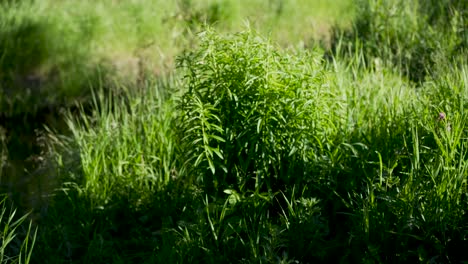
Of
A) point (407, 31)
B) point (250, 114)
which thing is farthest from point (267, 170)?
point (407, 31)

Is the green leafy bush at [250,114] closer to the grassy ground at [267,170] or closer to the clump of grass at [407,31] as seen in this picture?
the grassy ground at [267,170]

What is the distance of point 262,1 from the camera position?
10008 millimetres

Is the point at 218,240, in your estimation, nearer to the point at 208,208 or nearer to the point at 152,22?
the point at 208,208

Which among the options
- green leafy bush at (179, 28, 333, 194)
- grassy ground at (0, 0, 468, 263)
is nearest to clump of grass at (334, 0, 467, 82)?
grassy ground at (0, 0, 468, 263)

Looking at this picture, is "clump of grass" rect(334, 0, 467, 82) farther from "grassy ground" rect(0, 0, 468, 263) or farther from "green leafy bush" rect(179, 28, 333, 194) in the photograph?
"green leafy bush" rect(179, 28, 333, 194)

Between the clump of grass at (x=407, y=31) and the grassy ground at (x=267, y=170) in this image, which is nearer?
the grassy ground at (x=267, y=170)

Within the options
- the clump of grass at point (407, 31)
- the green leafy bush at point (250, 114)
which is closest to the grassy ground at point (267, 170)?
the green leafy bush at point (250, 114)

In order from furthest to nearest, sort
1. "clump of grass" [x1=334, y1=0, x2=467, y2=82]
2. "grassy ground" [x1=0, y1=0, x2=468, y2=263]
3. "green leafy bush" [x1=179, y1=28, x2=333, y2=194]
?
"clump of grass" [x1=334, y1=0, x2=467, y2=82], "green leafy bush" [x1=179, y1=28, x2=333, y2=194], "grassy ground" [x1=0, y1=0, x2=468, y2=263]

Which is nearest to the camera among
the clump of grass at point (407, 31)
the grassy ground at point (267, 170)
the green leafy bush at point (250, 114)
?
the grassy ground at point (267, 170)

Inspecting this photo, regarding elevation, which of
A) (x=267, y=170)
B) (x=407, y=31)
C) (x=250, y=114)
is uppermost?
(x=250, y=114)

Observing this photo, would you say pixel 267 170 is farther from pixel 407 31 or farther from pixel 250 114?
pixel 407 31

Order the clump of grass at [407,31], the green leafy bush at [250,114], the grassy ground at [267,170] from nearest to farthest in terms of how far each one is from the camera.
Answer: the grassy ground at [267,170] < the green leafy bush at [250,114] < the clump of grass at [407,31]

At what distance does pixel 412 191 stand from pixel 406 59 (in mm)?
2683

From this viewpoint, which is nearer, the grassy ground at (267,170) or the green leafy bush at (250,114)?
the grassy ground at (267,170)
